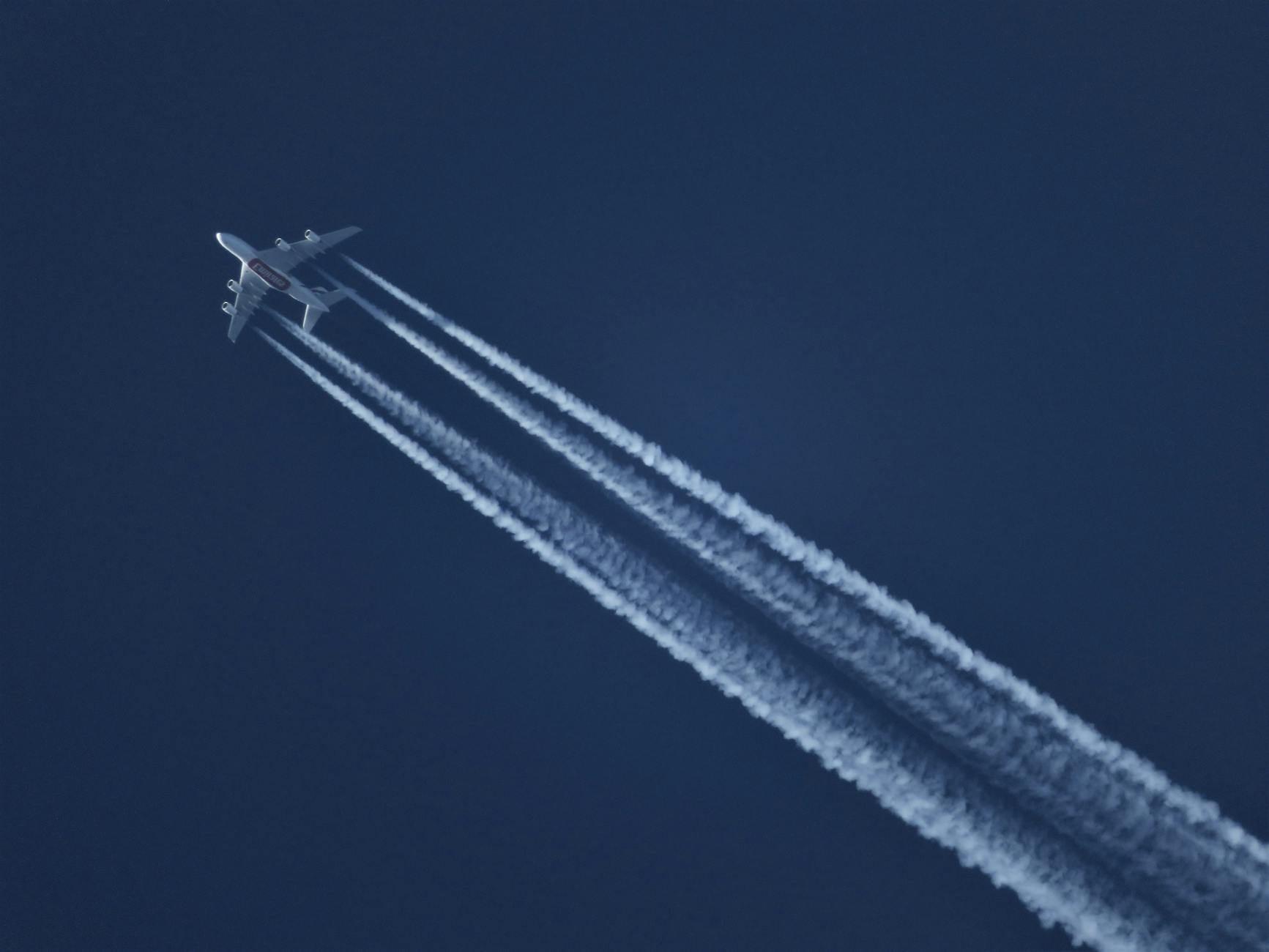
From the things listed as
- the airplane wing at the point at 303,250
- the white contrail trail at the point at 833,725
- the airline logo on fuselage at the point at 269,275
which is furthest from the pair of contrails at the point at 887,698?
the airline logo on fuselage at the point at 269,275

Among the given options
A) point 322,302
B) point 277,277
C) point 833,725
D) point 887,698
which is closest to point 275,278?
point 277,277

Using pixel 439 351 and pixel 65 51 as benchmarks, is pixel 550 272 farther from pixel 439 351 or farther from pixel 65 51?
pixel 65 51

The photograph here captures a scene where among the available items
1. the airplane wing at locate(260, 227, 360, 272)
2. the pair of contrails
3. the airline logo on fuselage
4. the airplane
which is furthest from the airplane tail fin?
the pair of contrails

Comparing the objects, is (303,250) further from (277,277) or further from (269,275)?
(269,275)

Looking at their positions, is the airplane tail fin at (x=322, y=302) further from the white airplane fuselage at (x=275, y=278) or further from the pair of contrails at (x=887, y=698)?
the pair of contrails at (x=887, y=698)

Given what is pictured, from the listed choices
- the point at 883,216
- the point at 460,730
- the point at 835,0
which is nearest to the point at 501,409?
the point at 460,730

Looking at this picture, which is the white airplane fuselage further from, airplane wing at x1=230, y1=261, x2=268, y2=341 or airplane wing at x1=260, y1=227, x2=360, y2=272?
airplane wing at x1=230, y1=261, x2=268, y2=341

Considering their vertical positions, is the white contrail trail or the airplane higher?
the airplane
